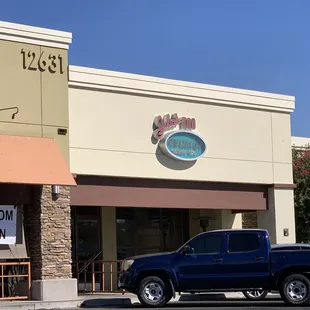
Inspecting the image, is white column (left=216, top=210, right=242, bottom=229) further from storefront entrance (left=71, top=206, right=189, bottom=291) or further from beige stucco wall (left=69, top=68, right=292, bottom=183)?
beige stucco wall (left=69, top=68, right=292, bottom=183)

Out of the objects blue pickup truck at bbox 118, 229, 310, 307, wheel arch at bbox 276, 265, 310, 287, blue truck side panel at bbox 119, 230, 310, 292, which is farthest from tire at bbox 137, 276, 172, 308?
wheel arch at bbox 276, 265, 310, 287

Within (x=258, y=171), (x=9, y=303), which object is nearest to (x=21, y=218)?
(x=9, y=303)

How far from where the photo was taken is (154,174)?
25.3 meters

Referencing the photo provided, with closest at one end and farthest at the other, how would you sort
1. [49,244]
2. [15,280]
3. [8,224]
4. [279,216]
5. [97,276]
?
[8,224]
[49,244]
[15,280]
[97,276]
[279,216]

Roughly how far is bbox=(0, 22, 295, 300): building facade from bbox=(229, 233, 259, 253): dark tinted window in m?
5.08

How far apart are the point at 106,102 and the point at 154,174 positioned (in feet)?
9.65

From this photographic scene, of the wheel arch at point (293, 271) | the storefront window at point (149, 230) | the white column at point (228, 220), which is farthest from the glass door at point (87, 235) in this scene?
the wheel arch at point (293, 271)

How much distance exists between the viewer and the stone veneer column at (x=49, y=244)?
2162 centimetres

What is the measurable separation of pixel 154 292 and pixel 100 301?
2.21 meters

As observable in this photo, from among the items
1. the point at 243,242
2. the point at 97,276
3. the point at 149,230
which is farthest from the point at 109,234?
the point at 243,242

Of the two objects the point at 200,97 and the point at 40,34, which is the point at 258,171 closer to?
the point at 200,97

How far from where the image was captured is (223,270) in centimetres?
1934

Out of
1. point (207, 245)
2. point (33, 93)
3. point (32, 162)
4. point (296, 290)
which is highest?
point (33, 93)

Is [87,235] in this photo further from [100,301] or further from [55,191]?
[100,301]
